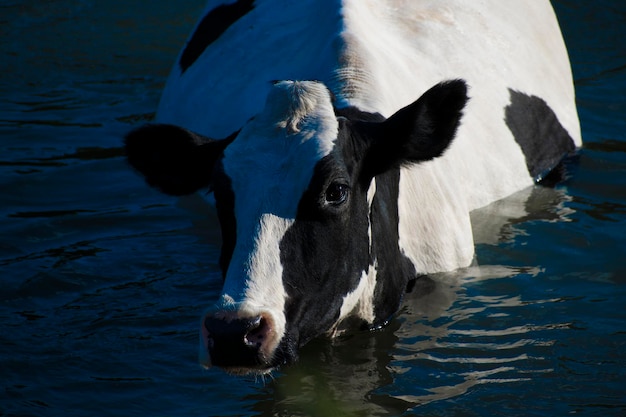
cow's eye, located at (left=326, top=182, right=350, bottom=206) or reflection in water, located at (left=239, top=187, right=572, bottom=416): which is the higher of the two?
cow's eye, located at (left=326, top=182, right=350, bottom=206)

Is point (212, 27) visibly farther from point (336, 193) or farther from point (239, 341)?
point (239, 341)

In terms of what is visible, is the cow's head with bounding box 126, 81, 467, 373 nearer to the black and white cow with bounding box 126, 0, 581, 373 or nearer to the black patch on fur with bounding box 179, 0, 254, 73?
the black and white cow with bounding box 126, 0, 581, 373

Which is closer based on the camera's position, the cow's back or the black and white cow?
the black and white cow

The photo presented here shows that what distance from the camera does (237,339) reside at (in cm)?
454

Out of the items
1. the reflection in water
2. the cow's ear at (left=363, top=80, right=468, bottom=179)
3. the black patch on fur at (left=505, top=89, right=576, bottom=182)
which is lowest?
the reflection in water

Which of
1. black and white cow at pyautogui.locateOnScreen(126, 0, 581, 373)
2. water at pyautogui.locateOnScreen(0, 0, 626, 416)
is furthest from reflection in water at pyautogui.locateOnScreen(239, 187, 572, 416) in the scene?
black and white cow at pyautogui.locateOnScreen(126, 0, 581, 373)

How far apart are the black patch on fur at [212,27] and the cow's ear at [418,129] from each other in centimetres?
338

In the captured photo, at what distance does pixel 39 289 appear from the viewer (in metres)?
6.76

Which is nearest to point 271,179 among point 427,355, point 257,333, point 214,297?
point 257,333

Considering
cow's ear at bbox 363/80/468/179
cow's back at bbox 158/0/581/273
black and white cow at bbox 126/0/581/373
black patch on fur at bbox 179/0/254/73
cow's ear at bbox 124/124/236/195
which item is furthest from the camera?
black patch on fur at bbox 179/0/254/73

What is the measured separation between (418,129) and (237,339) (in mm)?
1457

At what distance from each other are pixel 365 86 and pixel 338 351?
1448 mm

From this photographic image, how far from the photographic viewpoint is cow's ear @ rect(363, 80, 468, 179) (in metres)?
5.34

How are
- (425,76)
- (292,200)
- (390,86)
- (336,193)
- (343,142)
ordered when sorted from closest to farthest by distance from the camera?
(292,200) → (336,193) → (343,142) → (390,86) → (425,76)
